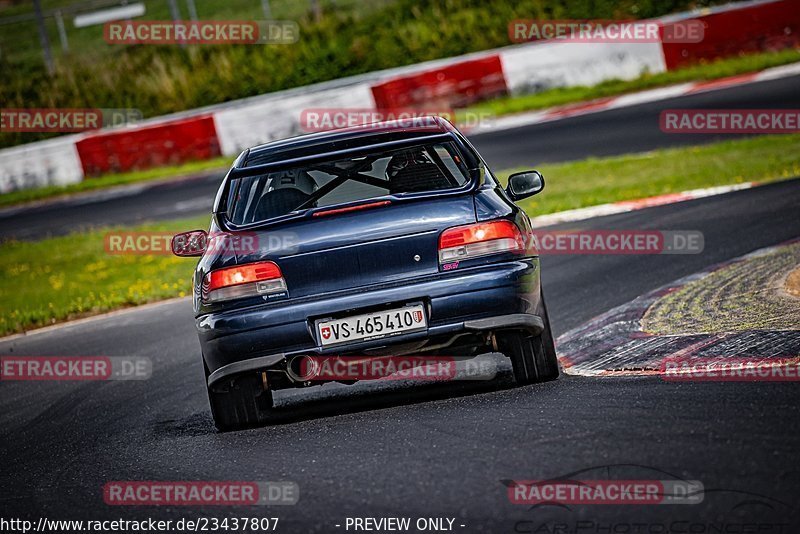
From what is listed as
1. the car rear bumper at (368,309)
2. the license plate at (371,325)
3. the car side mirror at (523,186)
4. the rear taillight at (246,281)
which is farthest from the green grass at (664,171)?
Result: the rear taillight at (246,281)

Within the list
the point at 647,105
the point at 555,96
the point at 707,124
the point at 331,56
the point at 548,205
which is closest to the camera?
the point at 548,205

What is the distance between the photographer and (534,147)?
19.2 m

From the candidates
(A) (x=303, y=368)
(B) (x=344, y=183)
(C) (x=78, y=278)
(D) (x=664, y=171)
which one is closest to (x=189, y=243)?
(B) (x=344, y=183)

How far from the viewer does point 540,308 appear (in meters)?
6.44

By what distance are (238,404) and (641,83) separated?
55.5 feet

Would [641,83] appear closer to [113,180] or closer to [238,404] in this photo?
[113,180]

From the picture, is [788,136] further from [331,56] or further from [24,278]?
[331,56]

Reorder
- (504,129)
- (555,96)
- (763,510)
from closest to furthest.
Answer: (763,510), (504,129), (555,96)

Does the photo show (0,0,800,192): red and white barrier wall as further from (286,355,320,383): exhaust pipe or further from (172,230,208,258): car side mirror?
(286,355,320,383): exhaust pipe

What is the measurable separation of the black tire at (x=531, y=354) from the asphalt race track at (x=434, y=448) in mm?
76

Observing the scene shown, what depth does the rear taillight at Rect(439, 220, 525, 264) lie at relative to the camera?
609 centimetres

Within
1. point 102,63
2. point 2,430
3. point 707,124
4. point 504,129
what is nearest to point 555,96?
point 504,129

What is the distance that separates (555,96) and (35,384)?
15.4 m

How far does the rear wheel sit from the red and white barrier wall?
16879mm
